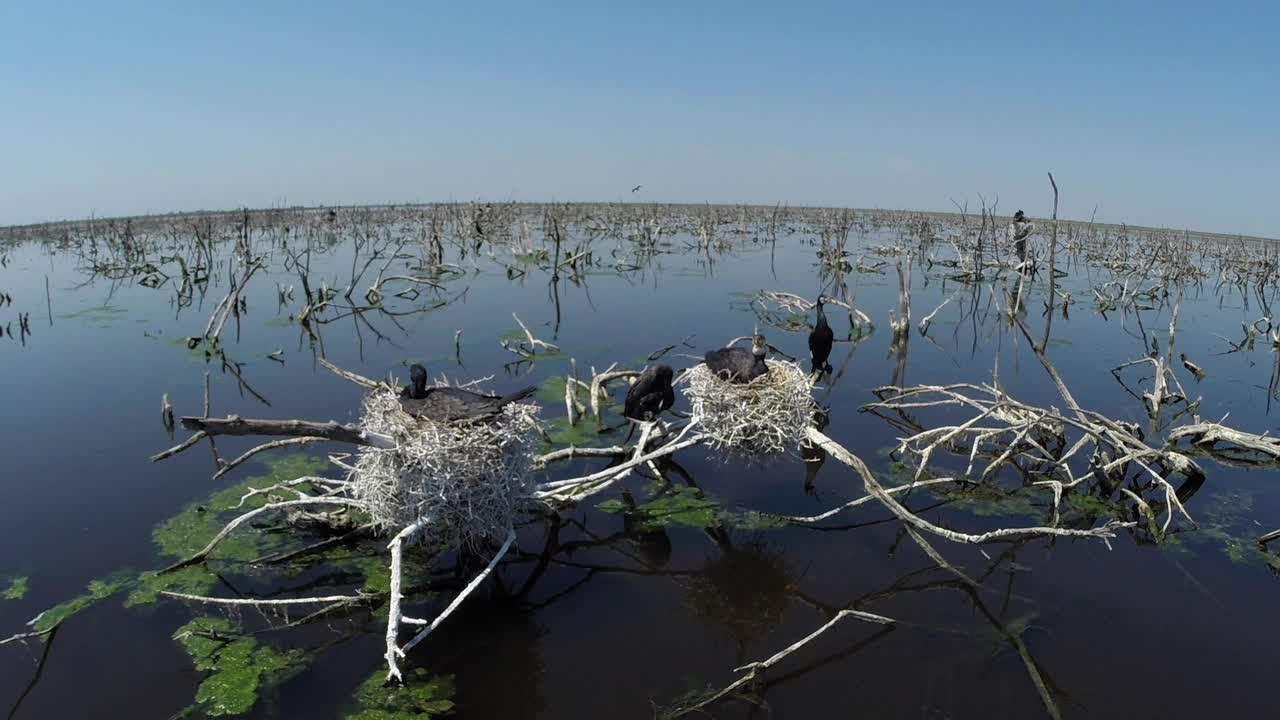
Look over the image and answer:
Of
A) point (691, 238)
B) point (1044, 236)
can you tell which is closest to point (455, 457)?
point (691, 238)

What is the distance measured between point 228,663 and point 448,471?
216 cm

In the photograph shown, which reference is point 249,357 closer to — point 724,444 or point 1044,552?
point 724,444

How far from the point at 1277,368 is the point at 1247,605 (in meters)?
10.6

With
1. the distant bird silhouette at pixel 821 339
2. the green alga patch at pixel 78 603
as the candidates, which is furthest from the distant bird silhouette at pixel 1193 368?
the green alga patch at pixel 78 603

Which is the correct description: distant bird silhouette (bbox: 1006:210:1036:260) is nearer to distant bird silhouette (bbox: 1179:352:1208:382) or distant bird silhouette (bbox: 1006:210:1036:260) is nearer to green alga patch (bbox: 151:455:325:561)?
distant bird silhouette (bbox: 1179:352:1208:382)

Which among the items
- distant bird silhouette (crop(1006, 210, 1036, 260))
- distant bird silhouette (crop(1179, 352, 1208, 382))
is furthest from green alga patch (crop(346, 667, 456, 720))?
distant bird silhouette (crop(1179, 352, 1208, 382))

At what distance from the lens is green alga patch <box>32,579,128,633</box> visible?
5.16 meters

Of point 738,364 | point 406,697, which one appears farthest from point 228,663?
point 738,364

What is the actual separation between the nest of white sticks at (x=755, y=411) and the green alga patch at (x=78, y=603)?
530 centimetres

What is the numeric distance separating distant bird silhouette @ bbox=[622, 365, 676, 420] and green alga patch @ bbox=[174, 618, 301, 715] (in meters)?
4.46

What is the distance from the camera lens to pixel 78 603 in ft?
17.9

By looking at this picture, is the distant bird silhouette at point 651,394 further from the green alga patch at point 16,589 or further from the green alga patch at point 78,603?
the green alga patch at point 16,589

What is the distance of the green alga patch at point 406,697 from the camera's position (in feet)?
14.4

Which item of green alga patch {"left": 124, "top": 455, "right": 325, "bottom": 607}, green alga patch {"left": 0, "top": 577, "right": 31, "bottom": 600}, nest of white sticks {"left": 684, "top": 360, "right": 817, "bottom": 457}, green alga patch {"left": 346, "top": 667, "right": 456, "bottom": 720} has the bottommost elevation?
green alga patch {"left": 346, "top": 667, "right": 456, "bottom": 720}
